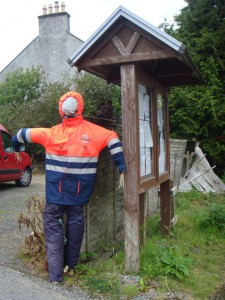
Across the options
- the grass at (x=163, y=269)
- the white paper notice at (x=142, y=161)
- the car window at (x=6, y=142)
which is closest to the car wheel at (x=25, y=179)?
the car window at (x=6, y=142)

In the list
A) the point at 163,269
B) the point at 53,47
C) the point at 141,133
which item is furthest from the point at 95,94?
the point at 163,269

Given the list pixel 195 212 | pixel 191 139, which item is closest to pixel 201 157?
pixel 191 139

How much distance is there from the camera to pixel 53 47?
22.8 metres

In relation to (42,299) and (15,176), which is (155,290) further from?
(15,176)

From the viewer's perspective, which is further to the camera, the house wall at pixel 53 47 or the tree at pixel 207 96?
the house wall at pixel 53 47

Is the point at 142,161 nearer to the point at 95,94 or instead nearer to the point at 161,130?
the point at 161,130

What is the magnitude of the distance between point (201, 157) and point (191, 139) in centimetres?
164

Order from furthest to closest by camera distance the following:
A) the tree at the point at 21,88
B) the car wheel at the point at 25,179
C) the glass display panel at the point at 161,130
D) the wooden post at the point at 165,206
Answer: the tree at the point at 21,88
the car wheel at the point at 25,179
the wooden post at the point at 165,206
the glass display panel at the point at 161,130

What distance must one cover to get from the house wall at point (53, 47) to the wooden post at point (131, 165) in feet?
60.9

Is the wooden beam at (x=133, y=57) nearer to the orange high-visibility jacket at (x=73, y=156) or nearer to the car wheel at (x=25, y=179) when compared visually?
the orange high-visibility jacket at (x=73, y=156)

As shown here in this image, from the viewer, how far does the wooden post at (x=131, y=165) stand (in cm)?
412

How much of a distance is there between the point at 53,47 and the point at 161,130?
18881mm

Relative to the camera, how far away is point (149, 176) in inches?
190

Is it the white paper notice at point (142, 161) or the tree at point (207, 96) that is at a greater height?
the tree at point (207, 96)
